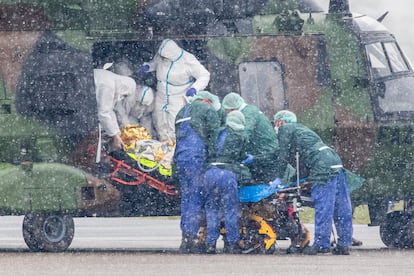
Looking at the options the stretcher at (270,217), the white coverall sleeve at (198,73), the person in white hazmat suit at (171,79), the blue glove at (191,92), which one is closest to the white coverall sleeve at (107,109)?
the person in white hazmat suit at (171,79)

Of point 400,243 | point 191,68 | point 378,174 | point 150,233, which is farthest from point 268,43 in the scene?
point 150,233

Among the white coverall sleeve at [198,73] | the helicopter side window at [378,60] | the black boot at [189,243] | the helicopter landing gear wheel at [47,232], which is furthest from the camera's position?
the helicopter side window at [378,60]

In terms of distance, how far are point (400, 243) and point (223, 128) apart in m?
2.98

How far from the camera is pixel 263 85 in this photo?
51.4 ft

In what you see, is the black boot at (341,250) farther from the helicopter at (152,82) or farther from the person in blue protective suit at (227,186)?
the person in blue protective suit at (227,186)

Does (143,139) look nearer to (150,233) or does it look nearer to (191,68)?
(191,68)

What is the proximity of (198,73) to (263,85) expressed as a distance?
2.54ft

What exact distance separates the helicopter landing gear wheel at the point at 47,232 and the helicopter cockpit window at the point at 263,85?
8.53 feet

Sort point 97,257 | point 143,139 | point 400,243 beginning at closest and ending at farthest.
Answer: point 97,257 < point 143,139 < point 400,243

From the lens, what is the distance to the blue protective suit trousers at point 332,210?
15281 mm

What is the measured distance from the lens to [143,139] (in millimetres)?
15703

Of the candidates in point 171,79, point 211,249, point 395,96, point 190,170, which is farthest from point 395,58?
point 211,249

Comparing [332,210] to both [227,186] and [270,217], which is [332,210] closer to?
[270,217]

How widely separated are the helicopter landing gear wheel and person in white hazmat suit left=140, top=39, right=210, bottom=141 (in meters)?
1.56
